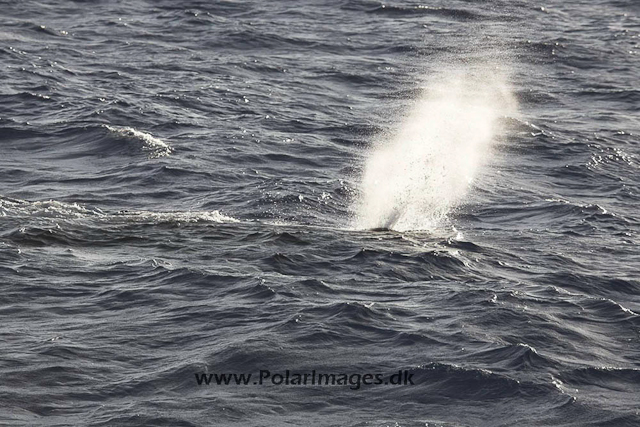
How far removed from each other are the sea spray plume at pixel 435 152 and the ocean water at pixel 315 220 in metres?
0.16

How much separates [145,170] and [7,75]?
585 inches

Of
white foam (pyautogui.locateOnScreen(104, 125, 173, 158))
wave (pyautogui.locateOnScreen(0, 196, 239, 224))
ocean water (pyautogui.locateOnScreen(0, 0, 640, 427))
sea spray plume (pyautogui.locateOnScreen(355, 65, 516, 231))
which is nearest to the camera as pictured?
ocean water (pyautogui.locateOnScreen(0, 0, 640, 427))

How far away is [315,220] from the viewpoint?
36250mm

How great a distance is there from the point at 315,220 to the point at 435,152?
367 inches

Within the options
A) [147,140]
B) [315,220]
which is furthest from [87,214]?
[147,140]

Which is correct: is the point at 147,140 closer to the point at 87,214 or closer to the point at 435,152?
the point at 87,214

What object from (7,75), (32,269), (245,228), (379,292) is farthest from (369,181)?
(7,75)

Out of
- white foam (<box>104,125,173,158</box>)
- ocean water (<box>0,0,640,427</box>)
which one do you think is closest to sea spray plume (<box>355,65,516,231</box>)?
ocean water (<box>0,0,640,427</box>)

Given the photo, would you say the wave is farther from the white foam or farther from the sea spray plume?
the white foam

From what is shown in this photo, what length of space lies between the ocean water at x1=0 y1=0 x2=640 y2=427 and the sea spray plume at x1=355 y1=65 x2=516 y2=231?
0.16 m

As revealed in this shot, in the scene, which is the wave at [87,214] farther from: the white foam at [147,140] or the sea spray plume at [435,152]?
the white foam at [147,140]

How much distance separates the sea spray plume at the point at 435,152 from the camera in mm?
37625

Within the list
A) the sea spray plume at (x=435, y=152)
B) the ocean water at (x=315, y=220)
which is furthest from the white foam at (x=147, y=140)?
the sea spray plume at (x=435, y=152)

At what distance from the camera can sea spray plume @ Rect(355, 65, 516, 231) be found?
123 ft
